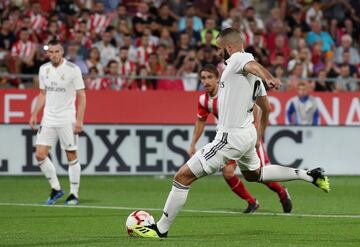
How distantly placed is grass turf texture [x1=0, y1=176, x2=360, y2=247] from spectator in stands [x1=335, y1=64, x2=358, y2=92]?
3.83 m

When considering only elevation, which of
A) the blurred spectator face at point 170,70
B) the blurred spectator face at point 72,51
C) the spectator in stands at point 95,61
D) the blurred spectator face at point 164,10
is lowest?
the blurred spectator face at point 170,70

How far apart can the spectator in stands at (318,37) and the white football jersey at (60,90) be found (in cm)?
1144

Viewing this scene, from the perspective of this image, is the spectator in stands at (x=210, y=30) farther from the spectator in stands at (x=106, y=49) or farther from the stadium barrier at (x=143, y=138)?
the stadium barrier at (x=143, y=138)

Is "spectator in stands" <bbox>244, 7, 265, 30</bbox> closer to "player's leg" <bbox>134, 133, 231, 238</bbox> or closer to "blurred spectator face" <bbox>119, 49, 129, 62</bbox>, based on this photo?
"blurred spectator face" <bbox>119, 49, 129, 62</bbox>

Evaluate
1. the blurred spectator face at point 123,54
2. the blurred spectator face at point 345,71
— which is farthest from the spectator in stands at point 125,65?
the blurred spectator face at point 345,71

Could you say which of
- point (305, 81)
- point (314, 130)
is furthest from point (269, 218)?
point (305, 81)

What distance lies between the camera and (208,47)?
23.4 metres

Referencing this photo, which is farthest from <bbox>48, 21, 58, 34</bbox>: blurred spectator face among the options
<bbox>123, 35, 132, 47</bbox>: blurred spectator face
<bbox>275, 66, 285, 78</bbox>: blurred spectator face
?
<bbox>275, 66, 285, 78</bbox>: blurred spectator face

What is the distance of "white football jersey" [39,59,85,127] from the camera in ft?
49.2

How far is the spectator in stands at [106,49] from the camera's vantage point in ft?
75.1

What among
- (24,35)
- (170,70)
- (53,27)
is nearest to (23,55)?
(24,35)

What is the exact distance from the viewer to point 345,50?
25.0m

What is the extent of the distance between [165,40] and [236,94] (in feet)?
44.5

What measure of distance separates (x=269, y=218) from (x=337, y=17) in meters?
15.0
